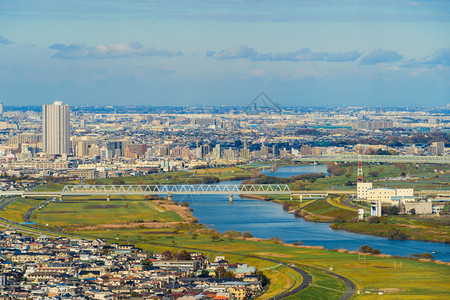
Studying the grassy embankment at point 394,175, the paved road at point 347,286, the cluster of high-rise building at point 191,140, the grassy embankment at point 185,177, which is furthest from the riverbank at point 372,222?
the cluster of high-rise building at point 191,140

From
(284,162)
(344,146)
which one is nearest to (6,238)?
(284,162)

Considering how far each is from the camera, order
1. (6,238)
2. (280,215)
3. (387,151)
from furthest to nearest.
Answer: (387,151) < (280,215) < (6,238)

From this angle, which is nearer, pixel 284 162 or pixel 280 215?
pixel 280 215

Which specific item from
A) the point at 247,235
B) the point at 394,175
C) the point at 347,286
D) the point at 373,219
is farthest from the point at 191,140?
the point at 347,286

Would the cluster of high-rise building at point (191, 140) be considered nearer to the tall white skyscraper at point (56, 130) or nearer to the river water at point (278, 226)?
the tall white skyscraper at point (56, 130)

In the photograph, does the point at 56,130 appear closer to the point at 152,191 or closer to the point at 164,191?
the point at 152,191

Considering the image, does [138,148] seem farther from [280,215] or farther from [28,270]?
[28,270]

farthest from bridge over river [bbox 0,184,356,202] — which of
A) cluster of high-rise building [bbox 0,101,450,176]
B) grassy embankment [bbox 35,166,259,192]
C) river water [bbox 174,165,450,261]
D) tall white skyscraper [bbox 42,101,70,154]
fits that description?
tall white skyscraper [bbox 42,101,70,154]
